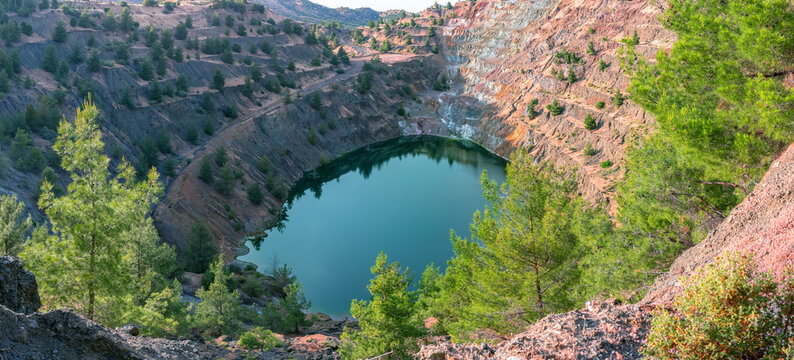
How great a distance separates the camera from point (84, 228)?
1556 cm

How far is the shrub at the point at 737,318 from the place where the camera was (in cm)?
667

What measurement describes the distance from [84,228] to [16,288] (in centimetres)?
366

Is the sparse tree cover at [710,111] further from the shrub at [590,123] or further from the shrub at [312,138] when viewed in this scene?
the shrub at [312,138]

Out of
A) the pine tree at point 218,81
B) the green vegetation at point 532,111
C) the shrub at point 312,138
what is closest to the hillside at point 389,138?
the pine tree at point 218,81

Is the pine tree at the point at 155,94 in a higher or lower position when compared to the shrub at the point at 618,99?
higher

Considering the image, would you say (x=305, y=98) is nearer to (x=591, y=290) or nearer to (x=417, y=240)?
(x=417, y=240)

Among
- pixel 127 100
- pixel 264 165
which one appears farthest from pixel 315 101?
pixel 127 100

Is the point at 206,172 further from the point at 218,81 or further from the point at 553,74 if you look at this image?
the point at 553,74

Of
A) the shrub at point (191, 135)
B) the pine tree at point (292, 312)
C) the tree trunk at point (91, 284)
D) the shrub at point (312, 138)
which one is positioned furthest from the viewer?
the shrub at point (312, 138)

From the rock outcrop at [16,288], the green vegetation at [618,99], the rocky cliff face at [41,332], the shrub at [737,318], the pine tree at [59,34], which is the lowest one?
the shrub at [737,318]

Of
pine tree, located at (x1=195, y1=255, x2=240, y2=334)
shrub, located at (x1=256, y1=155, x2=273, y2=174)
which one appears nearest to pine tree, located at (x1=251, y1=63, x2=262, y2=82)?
shrub, located at (x1=256, y1=155, x2=273, y2=174)

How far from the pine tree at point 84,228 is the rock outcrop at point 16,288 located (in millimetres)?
3209

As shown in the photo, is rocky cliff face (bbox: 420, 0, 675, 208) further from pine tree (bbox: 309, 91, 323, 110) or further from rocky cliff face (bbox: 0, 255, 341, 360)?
rocky cliff face (bbox: 0, 255, 341, 360)

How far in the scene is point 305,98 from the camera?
268 ft
